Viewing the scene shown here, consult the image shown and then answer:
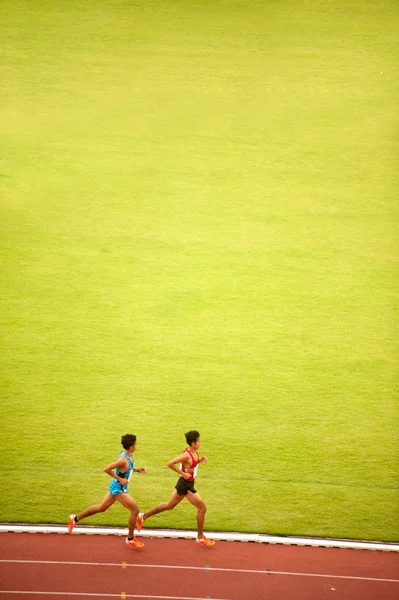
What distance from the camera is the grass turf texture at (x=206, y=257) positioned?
38.1 ft

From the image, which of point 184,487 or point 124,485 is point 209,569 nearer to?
point 184,487

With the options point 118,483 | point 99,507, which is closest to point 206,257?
point 118,483

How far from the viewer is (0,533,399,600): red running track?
8953 mm

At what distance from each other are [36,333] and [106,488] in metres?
5.00

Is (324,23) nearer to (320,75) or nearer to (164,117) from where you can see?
(320,75)

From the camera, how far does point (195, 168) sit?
850 inches

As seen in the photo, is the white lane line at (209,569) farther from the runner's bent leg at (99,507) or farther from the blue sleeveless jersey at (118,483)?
the blue sleeveless jersey at (118,483)

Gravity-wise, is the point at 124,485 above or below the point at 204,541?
above

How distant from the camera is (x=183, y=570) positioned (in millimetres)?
9305

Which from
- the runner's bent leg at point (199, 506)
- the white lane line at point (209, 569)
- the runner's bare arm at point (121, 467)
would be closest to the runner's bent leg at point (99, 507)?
the runner's bare arm at point (121, 467)

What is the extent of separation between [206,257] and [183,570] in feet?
32.6

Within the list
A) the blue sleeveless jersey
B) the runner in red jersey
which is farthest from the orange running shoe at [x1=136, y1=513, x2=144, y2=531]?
the blue sleeveless jersey

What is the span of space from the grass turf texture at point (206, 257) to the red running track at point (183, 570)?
0.54 m

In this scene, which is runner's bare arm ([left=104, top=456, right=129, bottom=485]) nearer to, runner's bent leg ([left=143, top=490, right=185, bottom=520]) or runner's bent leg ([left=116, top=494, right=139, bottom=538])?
runner's bent leg ([left=116, top=494, right=139, bottom=538])
